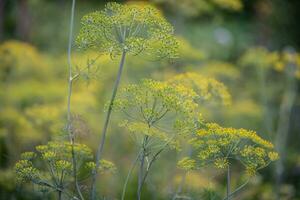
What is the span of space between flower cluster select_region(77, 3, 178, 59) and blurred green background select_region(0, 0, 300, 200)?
0.48 metres

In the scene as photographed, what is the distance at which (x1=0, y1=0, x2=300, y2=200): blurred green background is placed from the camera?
6965 mm

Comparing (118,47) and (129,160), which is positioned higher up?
(129,160)

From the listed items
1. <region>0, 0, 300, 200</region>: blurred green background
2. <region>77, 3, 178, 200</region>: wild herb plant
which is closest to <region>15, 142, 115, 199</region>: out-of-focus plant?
<region>0, 0, 300, 200</region>: blurred green background

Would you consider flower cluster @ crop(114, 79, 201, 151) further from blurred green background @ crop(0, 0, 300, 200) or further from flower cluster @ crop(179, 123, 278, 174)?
blurred green background @ crop(0, 0, 300, 200)

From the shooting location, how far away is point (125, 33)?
399cm

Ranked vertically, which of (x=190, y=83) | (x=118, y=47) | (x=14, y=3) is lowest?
(x=118, y=47)

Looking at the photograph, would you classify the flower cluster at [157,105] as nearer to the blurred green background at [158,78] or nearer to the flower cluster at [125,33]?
the flower cluster at [125,33]

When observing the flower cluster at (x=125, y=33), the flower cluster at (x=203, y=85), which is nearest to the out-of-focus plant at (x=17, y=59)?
the flower cluster at (x=203, y=85)

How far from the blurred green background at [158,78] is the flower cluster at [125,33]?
485 mm

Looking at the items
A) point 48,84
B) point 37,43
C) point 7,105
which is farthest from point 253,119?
point 37,43

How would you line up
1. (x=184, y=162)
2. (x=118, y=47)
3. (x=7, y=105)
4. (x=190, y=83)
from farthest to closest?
1. (x=7, y=105)
2. (x=190, y=83)
3. (x=184, y=162)
4. (x=118, y=47)

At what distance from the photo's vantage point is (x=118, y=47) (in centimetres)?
395

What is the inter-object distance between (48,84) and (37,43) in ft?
17.2

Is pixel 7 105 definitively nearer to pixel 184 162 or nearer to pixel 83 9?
pixel 184 162
